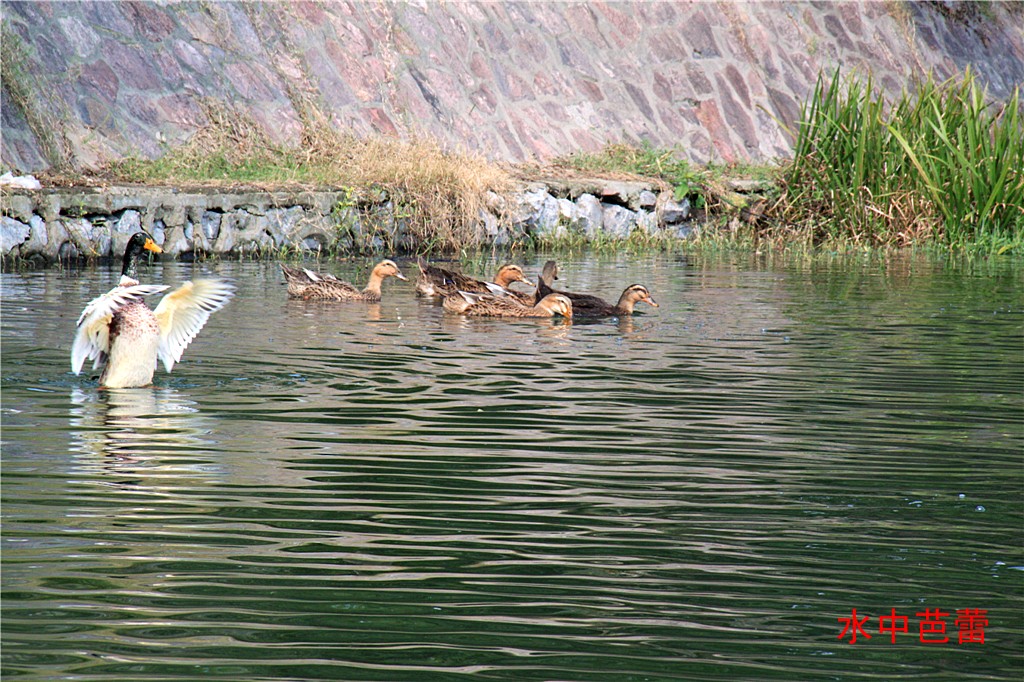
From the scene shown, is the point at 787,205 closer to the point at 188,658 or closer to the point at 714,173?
the point at 714,173

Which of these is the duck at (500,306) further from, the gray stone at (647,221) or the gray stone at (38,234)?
the gray stone at (647,221)

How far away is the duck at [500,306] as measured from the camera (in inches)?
479

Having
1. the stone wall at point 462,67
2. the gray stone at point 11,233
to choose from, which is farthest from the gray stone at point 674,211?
the gray stone at point 11,233

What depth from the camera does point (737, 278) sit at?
15.3 meters

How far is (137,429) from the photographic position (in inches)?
267

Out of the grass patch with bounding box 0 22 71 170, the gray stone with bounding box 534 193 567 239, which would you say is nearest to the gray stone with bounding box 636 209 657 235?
the gray stone with bounding box 534 193 567 239

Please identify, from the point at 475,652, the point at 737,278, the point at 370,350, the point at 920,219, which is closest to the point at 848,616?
the point at 475,652

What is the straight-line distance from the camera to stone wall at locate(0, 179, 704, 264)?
15.1 meters

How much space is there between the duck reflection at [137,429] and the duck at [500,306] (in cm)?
454

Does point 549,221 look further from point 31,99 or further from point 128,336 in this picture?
point 128,336

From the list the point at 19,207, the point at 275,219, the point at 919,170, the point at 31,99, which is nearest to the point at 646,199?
the point at 919,170

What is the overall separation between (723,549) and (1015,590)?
88cm

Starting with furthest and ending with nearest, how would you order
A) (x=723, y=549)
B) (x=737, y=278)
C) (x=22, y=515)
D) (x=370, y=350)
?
(x=737, y=278) → (x=370, y=350) → (x=22, y=515) → (x=723, y=549)

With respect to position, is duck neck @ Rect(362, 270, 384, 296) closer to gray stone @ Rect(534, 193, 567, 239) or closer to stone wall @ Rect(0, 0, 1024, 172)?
stone wall @ Rect(0, 0, 1024, 172)
